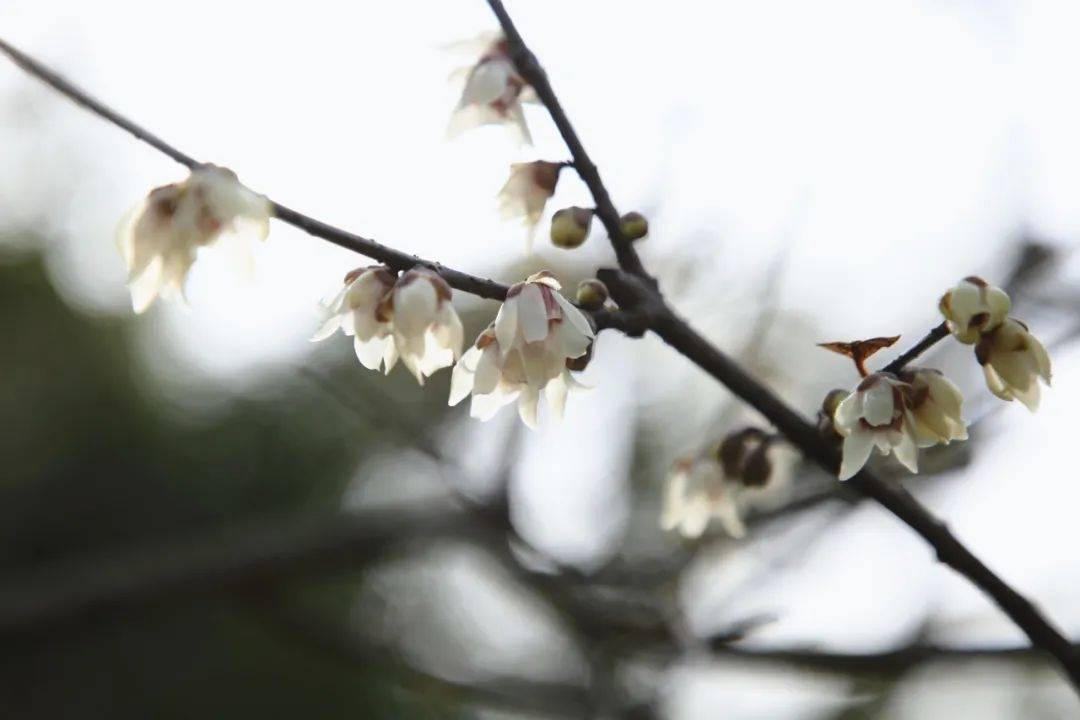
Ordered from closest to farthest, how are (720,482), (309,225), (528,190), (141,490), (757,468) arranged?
(309,225), (528,190), (757,468), (720,482), (141,490)

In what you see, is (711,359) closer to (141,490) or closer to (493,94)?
(493,94)

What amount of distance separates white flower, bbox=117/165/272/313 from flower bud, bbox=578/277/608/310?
0.31 m

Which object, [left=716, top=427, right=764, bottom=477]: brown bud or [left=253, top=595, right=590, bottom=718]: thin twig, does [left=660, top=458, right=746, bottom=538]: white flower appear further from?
[left=253, top=595, right=590, bottom=718]: thin twig

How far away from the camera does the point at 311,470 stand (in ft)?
20.4

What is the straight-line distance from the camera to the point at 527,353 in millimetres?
1054

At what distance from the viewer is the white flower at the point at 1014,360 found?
41.7 inches

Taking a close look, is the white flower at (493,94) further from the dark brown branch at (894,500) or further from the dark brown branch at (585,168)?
the dark brown branch at (894,500)

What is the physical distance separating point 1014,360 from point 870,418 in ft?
0.55

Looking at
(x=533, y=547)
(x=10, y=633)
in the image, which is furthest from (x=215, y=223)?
(x=10, y=633)

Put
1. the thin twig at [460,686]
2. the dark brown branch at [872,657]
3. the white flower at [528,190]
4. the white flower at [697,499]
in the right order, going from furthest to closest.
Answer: the thin twig at [460,686]
the white flower at [697,499]
the dark brown branch at [872,657]
the white flower at [528,190]

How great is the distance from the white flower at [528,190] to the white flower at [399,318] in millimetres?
219

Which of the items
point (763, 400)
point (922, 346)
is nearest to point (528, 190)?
point (763, 400)

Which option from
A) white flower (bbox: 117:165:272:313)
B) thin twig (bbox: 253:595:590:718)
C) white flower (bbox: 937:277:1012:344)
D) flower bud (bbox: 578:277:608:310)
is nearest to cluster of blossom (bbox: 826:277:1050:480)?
white flower (bbox: 937:277:1012:344)

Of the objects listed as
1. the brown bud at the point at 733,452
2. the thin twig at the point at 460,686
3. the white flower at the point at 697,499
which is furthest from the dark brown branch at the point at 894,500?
the thin twig at the point at 460,686
